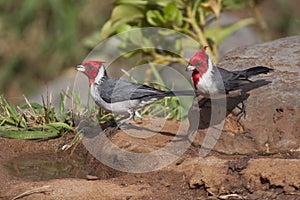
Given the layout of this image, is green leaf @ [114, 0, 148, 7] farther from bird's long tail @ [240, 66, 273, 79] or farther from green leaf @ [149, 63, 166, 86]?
bird's long tail @ [240, 66, 273, 79]

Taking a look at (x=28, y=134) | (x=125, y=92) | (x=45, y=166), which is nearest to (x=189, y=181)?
(x=125, y=92)

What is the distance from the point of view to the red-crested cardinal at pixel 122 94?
4.48m

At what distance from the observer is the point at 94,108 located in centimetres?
525

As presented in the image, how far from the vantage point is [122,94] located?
4539 mm

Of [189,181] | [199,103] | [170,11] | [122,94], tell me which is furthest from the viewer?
[170,11]

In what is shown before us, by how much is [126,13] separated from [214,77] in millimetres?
2016

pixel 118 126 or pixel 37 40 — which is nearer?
pixel 118 126

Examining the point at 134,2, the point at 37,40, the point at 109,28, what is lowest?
the point at 37,40

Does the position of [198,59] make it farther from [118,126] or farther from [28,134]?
[28,134]

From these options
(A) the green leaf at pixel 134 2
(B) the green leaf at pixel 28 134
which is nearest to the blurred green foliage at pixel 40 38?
(A) the green leaf at pixel 134 2

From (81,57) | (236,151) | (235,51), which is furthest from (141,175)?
(81,57)

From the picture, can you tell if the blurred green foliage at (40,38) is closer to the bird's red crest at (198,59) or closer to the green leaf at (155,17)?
the green leaf at (155,17)

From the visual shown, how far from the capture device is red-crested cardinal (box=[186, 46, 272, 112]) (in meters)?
4.24

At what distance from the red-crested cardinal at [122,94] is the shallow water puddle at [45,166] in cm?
39
